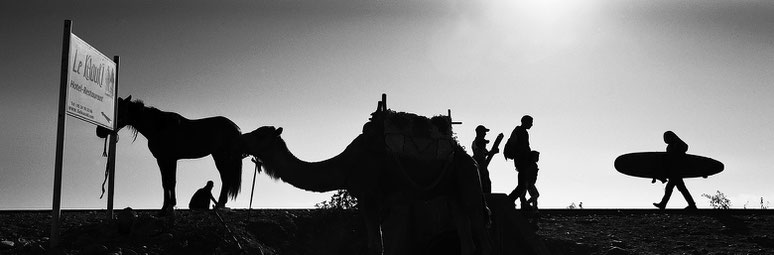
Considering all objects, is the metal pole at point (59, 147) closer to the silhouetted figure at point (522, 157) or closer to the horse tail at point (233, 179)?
the horse tail at point (233, 179)

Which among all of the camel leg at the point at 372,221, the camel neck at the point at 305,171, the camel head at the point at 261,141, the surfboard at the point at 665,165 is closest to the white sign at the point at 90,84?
the camel head at the point at 261,141

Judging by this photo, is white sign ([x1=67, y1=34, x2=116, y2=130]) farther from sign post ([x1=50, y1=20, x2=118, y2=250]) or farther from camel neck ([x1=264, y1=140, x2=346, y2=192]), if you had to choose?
camel neck ([x1=264, y1=140, x2=346, y2=192])

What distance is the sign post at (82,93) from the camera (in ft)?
47.2

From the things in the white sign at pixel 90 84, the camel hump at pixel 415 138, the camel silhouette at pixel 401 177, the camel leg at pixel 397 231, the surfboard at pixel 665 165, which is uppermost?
the white sign at pixel 90 84

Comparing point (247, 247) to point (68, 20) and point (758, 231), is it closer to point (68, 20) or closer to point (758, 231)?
point (68, 20)

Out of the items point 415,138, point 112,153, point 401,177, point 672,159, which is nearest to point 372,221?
point 401,177

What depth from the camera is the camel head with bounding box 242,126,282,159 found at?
13.6 m

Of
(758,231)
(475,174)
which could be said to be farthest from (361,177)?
(758,231)

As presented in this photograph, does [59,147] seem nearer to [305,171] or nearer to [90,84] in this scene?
[90,84]

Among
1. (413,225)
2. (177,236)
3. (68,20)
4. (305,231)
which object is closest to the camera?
(413,225)

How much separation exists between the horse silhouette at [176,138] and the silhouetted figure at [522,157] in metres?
5.32

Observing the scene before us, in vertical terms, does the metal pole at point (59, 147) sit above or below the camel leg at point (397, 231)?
above

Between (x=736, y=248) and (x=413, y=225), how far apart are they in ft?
28.6

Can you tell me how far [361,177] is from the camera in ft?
44.3
